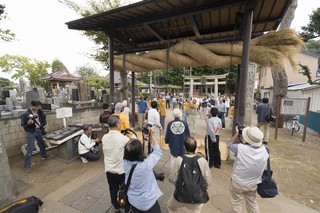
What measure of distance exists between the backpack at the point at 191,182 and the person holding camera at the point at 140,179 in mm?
346

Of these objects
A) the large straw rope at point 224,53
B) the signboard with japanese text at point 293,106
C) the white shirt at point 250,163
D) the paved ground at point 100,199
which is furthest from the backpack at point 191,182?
the signboard with japanese text at point 293,106

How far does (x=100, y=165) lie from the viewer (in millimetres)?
4555

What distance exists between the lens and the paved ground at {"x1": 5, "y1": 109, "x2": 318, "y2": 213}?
2.98 m

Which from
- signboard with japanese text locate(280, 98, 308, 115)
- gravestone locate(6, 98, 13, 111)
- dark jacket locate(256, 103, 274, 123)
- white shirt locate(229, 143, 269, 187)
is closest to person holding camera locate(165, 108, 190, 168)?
white shirt locate(229, 143, 269, 187)

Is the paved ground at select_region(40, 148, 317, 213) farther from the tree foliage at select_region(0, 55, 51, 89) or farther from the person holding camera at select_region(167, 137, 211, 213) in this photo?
the tree foliage at select_region(0, 55, 51, 89)

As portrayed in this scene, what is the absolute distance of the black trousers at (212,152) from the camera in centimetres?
427

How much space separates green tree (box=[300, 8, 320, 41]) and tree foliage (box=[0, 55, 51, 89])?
32367 millimetres

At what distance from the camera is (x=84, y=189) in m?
3.46

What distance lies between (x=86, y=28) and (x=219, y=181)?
529 cm

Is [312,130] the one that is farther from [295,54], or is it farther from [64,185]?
[64,185]

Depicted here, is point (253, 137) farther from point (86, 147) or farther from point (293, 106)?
point (293, 106)

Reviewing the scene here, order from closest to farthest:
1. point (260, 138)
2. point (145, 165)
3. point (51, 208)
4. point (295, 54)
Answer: point (145, 165) < point (260, 138) < point (51, 208) < point (295, 54)

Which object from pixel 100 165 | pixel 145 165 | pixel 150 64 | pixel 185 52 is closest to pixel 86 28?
pixel 150 64

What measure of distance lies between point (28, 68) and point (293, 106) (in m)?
34.4
